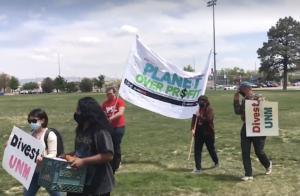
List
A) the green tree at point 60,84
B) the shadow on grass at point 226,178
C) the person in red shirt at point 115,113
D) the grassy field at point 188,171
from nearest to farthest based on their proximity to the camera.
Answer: the grassy field at point 188,171, the shadow on grass at point 226,178, the person in red shirt at point 115,113, the green tree at point 60,84

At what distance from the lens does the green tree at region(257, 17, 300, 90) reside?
73.1 m

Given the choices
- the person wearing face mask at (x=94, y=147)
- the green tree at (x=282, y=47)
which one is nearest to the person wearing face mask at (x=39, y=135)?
the person wearing face mask at (x=94, y=147)

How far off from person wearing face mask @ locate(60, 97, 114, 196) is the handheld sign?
66cm

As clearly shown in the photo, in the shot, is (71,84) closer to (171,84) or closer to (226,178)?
(171,84)

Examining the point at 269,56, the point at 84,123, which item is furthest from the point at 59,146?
the point at 269,56

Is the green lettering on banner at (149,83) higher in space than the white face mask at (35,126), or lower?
higher

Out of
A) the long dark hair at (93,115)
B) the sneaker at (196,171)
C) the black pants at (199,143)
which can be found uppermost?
the long dark hair at (93,115)

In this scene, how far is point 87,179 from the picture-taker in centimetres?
359

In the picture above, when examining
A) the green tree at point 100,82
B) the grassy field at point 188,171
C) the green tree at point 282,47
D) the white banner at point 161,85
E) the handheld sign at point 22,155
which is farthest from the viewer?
the green tree at point 100,82

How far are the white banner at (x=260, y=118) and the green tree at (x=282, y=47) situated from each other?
69.5 meters

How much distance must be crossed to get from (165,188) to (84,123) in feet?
10.8

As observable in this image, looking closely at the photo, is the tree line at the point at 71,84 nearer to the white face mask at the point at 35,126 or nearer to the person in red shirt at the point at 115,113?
the person in red shirt at the point at 115,113

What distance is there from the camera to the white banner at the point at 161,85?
8305 millimetres

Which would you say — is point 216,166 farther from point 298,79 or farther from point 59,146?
point 298,79
